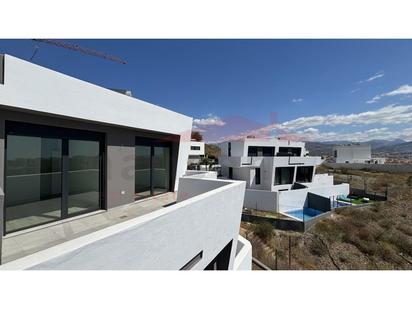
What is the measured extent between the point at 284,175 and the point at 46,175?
20449 millimetres

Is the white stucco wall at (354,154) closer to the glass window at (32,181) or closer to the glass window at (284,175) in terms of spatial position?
the glass window at (284,175)

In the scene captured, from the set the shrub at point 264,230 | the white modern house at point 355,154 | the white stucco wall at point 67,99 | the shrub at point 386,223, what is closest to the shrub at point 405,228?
the shrub at point 386,223

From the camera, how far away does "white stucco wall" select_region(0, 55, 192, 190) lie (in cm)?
374

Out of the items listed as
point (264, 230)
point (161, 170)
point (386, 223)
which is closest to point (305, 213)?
point (386, 223)

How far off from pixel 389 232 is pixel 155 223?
19.4 m

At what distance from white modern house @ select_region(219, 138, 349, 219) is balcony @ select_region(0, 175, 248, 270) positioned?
39.7 feet

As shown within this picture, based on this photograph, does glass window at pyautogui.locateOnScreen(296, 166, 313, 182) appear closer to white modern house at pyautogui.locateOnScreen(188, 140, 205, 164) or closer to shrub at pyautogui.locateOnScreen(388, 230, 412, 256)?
shrub at pyautogui.locateOnScreen(388, 230, 412, 256)

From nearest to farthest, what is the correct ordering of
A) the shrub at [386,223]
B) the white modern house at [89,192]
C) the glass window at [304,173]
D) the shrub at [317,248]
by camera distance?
the white modern house at [89,192]
the shrub at [317,248]
the shrub at [386,223]
the glass window at [304,173]

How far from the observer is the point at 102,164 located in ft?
18.9

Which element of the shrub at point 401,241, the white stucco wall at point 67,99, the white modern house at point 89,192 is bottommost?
the shrub at point 401,241

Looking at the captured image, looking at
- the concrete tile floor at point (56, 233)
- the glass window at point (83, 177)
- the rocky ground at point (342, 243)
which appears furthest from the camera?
the rocky ground at point (342, 243)

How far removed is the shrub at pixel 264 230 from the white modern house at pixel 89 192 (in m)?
7.04

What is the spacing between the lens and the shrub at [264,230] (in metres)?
12.6

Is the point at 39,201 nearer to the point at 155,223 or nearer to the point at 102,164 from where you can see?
the point at 102,164
